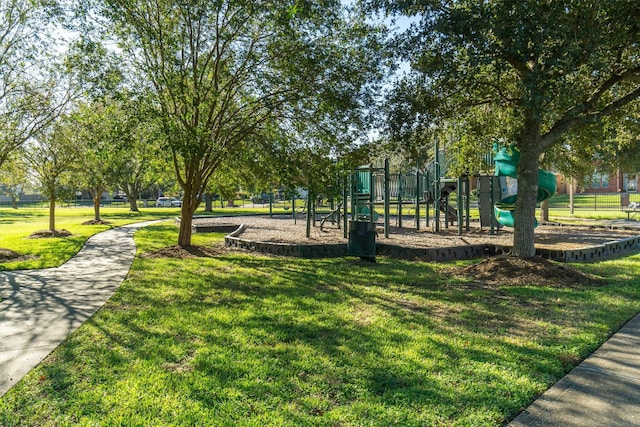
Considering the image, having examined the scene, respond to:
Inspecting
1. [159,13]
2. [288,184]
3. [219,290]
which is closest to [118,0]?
[159,13]

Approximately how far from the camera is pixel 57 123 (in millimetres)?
14953

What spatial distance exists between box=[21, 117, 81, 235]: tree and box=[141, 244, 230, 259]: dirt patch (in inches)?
269

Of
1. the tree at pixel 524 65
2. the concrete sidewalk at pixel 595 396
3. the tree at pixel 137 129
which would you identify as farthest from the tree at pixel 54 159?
the concrete sidewalk at pixel 595 396

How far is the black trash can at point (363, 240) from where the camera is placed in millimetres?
10008

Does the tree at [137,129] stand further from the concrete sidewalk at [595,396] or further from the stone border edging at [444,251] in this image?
the concrete sidewalk at [595,396]

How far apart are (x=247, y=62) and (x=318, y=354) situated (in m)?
7.89

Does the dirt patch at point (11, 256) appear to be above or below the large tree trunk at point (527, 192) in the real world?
below

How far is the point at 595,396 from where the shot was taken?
3445 millimetres

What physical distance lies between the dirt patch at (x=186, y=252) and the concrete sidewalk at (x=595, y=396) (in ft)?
30.1

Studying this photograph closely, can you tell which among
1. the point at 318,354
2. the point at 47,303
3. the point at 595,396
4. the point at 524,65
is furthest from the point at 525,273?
the point at 47,303

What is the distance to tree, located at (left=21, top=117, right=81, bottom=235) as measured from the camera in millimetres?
15705

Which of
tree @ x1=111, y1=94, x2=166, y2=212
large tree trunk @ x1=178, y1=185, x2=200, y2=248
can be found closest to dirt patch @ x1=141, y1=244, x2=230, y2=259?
large tree trunk @ x1=178, y1=185, x2=200, y2=248

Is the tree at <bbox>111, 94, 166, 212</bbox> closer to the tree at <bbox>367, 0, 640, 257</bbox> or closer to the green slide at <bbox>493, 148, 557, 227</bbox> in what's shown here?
the tree at <bbox>367, 0, 640, 257</bbox>

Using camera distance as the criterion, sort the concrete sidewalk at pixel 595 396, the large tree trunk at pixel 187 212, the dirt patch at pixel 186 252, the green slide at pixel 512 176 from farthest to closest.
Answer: the green slide at pixel 512 176, the large tree trunk at pixel 187 212, the dirt patch at pixel 186 252, the concrete sidewalk at pixel 595 396
